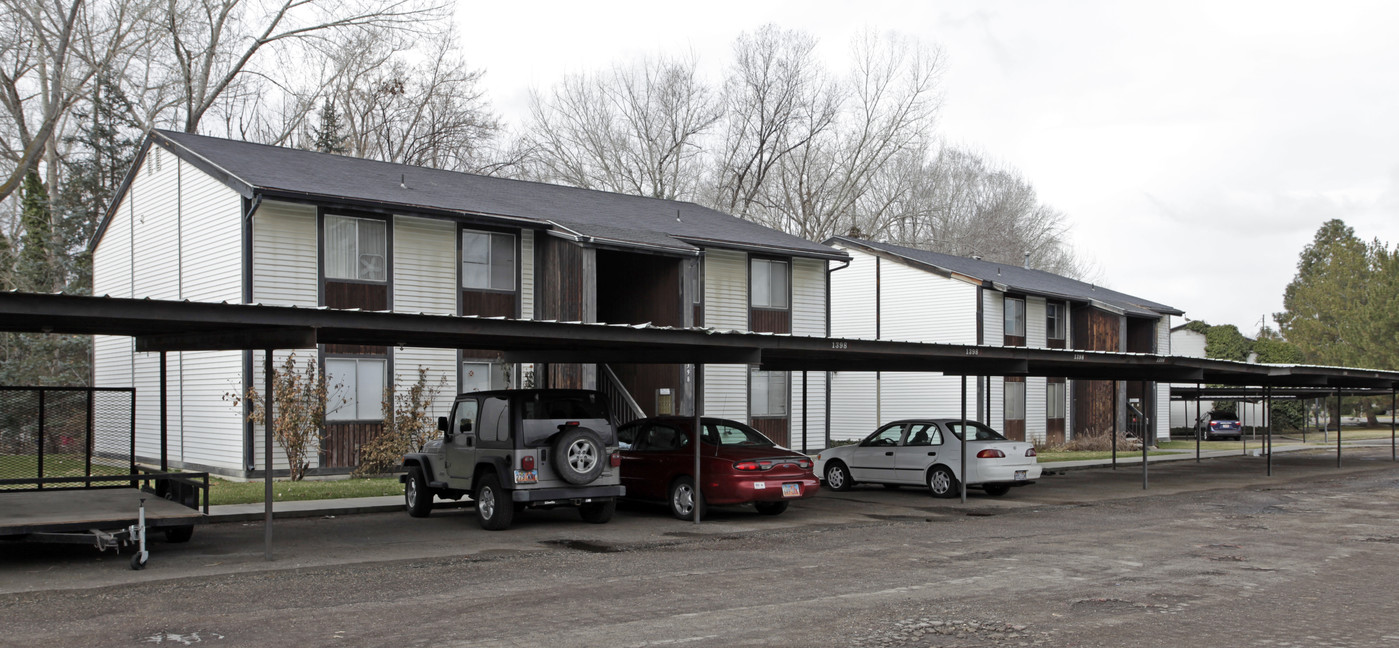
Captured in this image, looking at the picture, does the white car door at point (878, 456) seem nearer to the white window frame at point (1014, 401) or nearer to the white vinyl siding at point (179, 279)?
the white vinyl siding at point (179, 279)

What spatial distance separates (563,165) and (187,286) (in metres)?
25.7

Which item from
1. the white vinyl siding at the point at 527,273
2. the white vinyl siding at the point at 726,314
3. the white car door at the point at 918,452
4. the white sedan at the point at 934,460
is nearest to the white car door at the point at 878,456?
the white sedan at the point at 934,460

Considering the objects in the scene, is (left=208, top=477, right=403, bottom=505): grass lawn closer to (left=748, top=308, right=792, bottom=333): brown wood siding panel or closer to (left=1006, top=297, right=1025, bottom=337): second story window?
(left=748, top=308, right=792, bottom=333): brown wood siding panel

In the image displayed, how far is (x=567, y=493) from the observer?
13.9m

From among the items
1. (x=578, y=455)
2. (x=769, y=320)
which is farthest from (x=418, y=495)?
(x=769, y=320)

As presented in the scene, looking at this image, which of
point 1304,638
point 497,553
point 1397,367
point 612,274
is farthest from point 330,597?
point 1397,367

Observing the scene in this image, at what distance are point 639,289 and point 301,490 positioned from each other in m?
10.7

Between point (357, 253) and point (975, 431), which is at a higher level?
point (357, 253)

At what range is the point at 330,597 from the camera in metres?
9.46

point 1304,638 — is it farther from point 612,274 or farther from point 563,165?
point 563,165

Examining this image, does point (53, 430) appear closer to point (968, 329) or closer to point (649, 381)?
point (649, 381)

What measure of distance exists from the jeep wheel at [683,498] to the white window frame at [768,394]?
41.1 feet

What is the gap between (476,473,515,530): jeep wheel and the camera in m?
13.8

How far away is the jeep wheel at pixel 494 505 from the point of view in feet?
45.3
